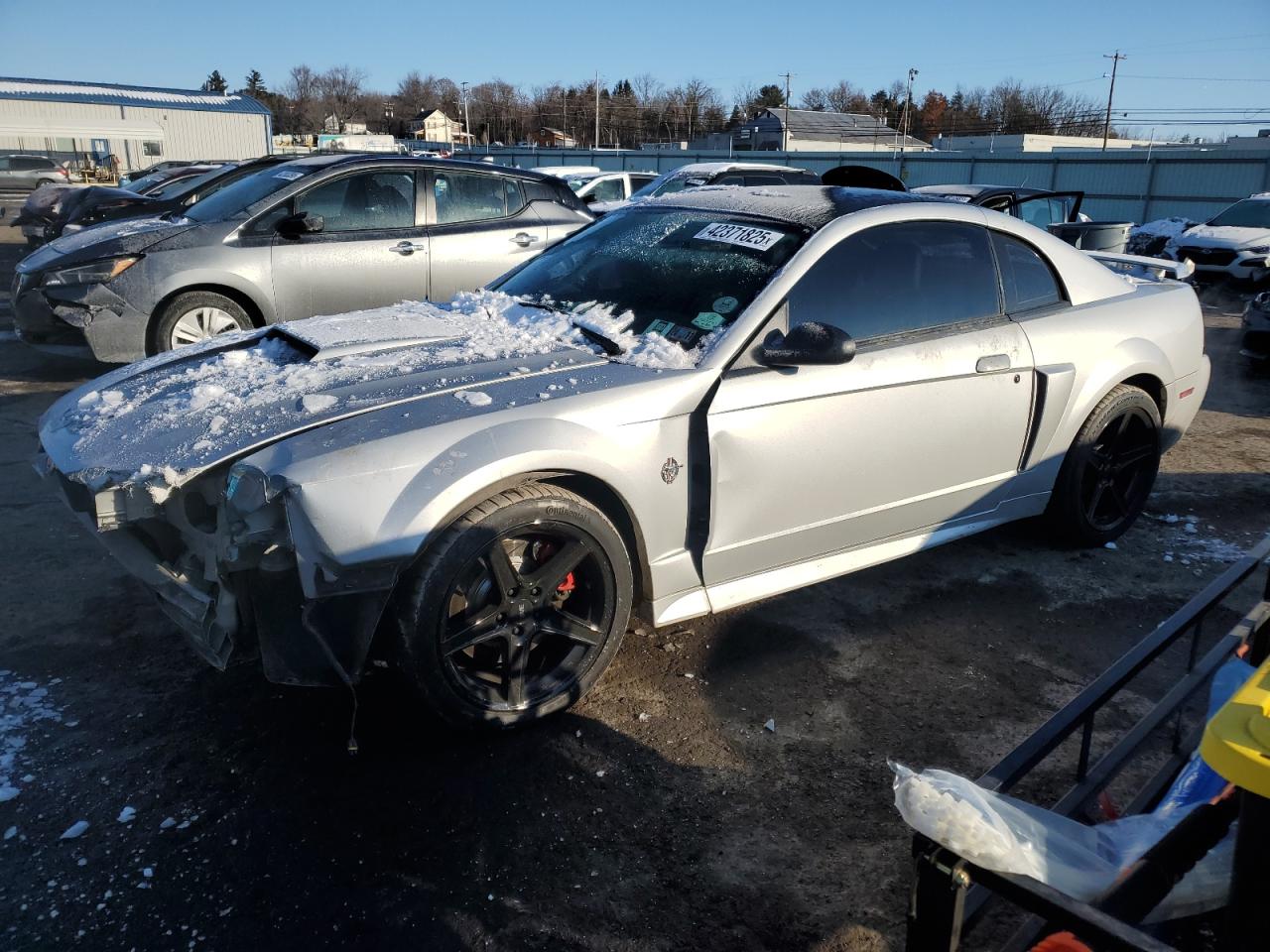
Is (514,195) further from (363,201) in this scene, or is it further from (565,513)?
(565,513)

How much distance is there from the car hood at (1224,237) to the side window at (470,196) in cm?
1270

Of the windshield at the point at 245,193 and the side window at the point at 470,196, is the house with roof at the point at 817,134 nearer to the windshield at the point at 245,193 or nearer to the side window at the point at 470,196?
the side window at the point at 470,196

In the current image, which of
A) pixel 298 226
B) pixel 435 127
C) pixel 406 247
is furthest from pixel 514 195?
pixel 435 127

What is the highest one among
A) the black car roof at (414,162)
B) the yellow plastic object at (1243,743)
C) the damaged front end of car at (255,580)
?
the black car roof at (414,162)

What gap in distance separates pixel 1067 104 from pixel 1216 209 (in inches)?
2501

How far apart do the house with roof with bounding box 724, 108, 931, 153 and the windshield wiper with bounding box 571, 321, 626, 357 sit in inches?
2474

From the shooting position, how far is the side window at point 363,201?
703 centimetres

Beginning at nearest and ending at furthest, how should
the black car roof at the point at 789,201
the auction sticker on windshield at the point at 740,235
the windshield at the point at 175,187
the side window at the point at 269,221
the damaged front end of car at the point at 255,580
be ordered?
the damaged front end of car at the point at 255,580 → the auction sticker on windshield at the point at 740,235 → the black car roof at the point at 789,201 → the side window at the point at 269,221 → the windshield at the point at 175,187

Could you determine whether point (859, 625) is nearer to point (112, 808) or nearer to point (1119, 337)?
point (1119, 337)

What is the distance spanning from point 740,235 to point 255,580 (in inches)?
86.5

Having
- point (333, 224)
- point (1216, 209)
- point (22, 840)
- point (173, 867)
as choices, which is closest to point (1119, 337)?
point (173, 867)

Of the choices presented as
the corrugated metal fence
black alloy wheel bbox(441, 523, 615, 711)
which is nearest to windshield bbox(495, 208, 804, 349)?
black alloy wheel bbox(441, 523, 615, 711)

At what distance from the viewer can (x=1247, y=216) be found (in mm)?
15844

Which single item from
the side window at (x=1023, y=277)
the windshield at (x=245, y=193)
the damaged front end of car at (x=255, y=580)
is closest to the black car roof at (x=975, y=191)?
the side window at (x=1023, y=277)
